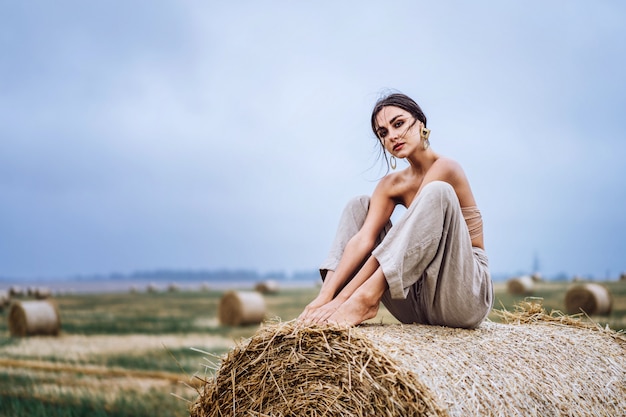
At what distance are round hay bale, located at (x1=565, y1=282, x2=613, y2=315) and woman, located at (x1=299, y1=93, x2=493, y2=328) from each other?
11.7 m

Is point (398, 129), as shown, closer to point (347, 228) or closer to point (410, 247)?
point (347, 228)

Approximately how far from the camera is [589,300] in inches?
562

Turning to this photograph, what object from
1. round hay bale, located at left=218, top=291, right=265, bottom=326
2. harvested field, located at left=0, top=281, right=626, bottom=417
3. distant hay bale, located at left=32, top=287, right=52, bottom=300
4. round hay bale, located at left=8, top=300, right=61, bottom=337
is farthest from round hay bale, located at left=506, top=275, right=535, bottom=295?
distant hay bale, located at left=32, top=287, right=52, bottom=300

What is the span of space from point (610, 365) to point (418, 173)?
1.56 metres

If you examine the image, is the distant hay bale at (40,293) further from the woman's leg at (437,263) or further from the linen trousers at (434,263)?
the woman's leg at (437,263)

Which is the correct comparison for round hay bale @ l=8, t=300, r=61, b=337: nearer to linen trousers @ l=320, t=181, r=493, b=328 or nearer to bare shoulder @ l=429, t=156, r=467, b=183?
linen trousers @ l=320, t=181, r=493, b=328

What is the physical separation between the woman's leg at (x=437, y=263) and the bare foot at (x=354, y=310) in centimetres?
13

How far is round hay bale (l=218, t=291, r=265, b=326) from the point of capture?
47.5 ft

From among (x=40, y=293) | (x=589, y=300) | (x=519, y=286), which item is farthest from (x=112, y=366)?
(x=40, y=293)

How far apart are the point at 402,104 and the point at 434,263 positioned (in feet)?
3.07

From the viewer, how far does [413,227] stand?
313cm

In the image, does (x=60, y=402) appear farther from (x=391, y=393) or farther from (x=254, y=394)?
(x=391, y=393)

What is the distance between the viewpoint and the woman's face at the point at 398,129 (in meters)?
3.64

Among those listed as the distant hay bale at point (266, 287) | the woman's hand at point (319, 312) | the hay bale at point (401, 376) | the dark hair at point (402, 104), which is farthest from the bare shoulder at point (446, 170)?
the distant hay bale at point (266, 287)
